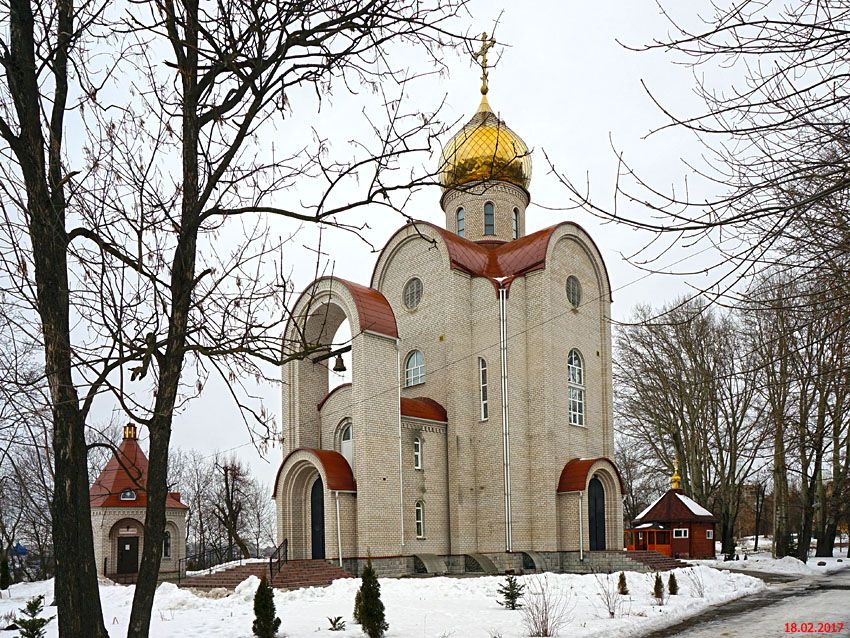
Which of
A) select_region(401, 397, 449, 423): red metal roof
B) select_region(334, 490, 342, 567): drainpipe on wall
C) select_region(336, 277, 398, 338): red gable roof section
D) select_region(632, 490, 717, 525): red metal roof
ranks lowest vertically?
select_region(632, 490, 717, 525): red metal roof

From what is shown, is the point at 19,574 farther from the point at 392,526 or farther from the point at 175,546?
the point at 392,526

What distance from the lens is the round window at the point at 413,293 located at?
26.4 m

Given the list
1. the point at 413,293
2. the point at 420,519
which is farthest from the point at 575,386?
the point at 420,519

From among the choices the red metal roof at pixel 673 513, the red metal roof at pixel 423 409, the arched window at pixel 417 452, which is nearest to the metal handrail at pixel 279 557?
the arched window at pixel 417 452

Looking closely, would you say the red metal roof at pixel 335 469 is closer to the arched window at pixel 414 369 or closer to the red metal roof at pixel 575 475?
the arched window at pixel 414 369

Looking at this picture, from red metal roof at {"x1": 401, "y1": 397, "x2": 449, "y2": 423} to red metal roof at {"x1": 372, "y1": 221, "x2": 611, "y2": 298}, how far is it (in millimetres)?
4425

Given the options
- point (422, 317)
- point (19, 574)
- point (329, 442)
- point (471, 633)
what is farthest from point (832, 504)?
point (19, 574)

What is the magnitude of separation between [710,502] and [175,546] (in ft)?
80.7

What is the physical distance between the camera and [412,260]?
26.7 meters

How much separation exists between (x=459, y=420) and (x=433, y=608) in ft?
35.0

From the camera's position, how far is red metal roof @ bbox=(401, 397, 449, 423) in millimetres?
23188

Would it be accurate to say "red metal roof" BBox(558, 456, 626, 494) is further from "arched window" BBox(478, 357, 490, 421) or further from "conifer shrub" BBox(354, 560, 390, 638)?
"conifer shrub" BBox(354, 560, 390, 638)

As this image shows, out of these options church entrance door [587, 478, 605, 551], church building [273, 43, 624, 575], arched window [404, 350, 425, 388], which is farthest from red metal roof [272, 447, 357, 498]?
church entrance door [587, 478, 605, 551]

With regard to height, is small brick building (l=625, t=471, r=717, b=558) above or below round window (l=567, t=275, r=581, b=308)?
below
